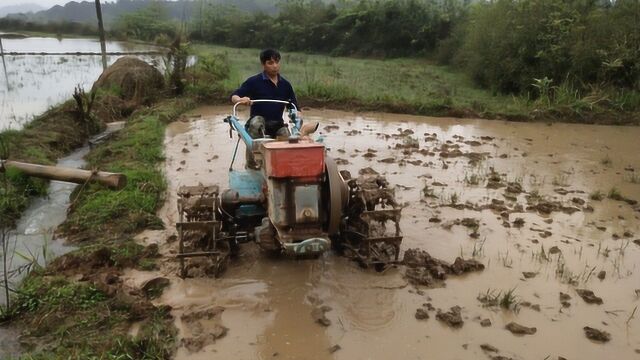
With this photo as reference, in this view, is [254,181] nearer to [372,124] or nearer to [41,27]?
[372,124]

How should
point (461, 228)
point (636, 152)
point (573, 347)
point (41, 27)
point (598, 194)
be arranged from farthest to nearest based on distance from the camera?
point (41, 27) < point (636, 152) < point (598, 194) < point (461, 228) < point (573, 347)

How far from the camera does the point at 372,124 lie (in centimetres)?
1121

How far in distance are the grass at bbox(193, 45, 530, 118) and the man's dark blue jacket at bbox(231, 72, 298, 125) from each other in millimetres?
7125

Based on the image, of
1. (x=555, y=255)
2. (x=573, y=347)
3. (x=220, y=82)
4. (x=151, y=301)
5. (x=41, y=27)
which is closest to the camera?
(x=573, y=347)

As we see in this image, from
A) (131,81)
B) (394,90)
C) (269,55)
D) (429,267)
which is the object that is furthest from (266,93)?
(394,90)

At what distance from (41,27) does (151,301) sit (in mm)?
40149

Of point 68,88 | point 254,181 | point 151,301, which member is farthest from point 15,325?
point 68,88

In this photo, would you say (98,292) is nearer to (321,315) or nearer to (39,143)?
(321,315)

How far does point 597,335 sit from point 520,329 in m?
0.57

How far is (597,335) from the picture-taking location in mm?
3832

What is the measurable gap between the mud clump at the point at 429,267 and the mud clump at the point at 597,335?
1132mm

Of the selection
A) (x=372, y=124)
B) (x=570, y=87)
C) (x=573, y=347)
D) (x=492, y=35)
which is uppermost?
(x=492, y=35)

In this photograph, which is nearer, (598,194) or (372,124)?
(598,194)

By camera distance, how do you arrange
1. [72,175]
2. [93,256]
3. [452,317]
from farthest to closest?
[72,175], [93,256], [452,317]
